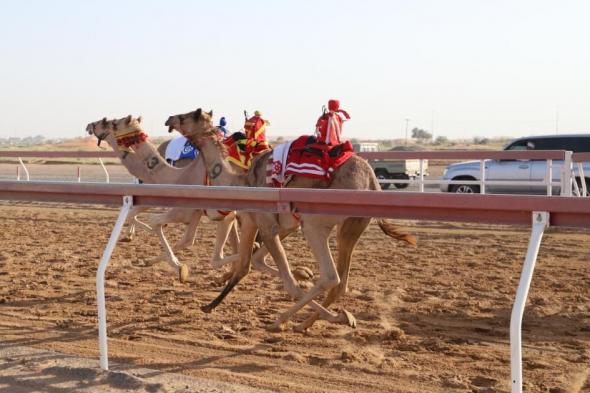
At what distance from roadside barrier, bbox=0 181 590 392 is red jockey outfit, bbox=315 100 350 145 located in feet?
7.20

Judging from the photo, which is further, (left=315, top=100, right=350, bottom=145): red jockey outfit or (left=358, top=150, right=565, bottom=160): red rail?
(left=358, top=150, right=565, bottom=160): red rail

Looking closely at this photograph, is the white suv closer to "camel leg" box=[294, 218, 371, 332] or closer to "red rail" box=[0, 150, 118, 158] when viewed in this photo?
"red rail" box=[0, 150, 118, 158]

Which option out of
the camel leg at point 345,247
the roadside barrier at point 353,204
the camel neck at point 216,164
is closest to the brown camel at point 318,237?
the camel leg at point 345,247

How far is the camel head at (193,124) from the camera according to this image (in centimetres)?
962

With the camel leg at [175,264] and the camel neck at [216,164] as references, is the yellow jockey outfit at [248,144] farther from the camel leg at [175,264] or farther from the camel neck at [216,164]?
the camel leg at [175,264]

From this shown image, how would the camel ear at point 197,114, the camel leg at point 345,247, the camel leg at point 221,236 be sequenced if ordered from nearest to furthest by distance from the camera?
1. the camel leg at point 345,247
2. the camel ear at point 197,114
3. the camel leg at point 221,236

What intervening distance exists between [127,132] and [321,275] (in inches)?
204

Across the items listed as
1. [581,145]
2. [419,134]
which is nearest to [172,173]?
[581,145]

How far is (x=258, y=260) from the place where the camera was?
909 cm

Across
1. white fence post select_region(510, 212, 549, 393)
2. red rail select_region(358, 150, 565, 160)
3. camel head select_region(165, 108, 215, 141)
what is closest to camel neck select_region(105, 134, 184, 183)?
camel head select_region(165, 108, 215, 141)

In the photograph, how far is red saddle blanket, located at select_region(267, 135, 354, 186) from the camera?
7992 millimetres

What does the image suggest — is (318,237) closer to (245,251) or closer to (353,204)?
(245,251)

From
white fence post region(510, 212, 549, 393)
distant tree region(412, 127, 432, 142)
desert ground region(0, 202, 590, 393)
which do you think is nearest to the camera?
white fence post region(510, 212, 549, 393)

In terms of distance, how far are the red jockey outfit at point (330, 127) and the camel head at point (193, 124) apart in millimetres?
1709
